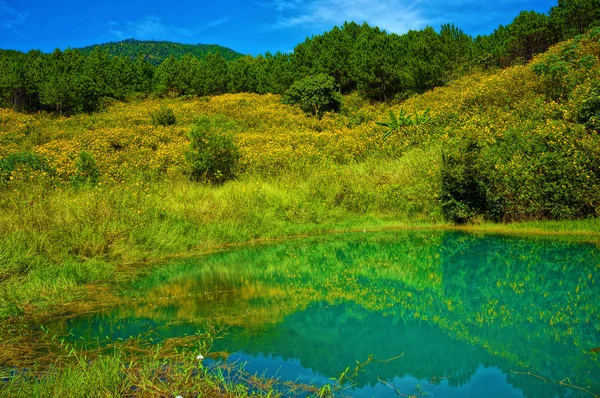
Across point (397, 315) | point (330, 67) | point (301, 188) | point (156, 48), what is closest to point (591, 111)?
point (301, 188)

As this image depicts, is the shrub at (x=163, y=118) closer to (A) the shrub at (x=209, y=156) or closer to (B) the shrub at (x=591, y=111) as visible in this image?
→ (A) the shrub at (x=209, y=156)

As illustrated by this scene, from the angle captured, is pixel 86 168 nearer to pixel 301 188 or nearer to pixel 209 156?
pixel 209 156

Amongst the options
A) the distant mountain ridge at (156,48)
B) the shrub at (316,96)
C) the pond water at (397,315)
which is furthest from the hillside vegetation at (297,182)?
the distant mountain ridge at (156,48)

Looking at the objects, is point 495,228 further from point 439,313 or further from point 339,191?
point 439,313

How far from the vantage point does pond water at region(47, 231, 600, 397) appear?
448 cm

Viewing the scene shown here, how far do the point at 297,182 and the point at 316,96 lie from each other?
2325 cm

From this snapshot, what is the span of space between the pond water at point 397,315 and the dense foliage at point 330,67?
94.6ft

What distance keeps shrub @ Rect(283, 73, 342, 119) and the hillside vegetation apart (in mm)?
11565

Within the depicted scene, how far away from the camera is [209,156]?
19.0m

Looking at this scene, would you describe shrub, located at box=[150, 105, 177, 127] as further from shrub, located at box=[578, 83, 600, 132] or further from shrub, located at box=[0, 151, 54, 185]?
shrub, located at box=[578, 83, 600, 132]

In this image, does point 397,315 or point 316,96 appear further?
point 316,96

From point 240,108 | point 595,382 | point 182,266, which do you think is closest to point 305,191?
point 182,266

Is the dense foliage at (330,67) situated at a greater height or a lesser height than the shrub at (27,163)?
greater

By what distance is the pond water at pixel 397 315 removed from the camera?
4484 mm
